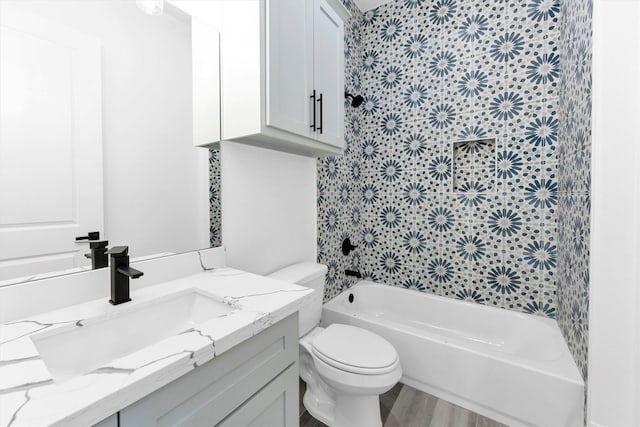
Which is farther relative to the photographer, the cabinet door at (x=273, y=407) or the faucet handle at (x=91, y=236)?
the faucet handle at (x=91, y=236)

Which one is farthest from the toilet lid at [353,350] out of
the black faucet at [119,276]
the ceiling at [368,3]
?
the ceiling at [368,3]

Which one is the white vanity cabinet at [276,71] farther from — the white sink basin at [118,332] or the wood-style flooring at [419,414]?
the wood-style flooring at [419,414]

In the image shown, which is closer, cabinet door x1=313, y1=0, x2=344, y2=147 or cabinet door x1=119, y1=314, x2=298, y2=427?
cabinet door x1=119, y1=314, x2=298, y2=427

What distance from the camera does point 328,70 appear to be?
146 cm

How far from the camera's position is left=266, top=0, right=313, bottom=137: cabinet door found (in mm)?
1089

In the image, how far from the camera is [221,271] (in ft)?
3.86

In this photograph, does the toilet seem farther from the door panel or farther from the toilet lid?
the door panel

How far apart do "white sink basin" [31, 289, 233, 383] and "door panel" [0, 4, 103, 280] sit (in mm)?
238

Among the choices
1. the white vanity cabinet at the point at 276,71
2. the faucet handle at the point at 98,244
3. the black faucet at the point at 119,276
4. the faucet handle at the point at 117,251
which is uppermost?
the white vanity cabinet at the point at 276,71

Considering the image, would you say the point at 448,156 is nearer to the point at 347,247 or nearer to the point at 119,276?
the point at 347,247

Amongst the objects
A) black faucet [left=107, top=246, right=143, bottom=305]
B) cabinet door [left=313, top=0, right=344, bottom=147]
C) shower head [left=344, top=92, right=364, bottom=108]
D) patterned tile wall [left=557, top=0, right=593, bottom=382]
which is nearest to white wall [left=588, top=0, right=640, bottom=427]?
patterned tile wall [left=557, top=0, right=593, bottom=382]

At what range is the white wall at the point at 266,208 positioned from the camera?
132 cm

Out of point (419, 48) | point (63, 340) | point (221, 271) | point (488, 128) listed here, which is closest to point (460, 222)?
point (488, 128)

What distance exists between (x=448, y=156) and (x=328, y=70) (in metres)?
1.12
